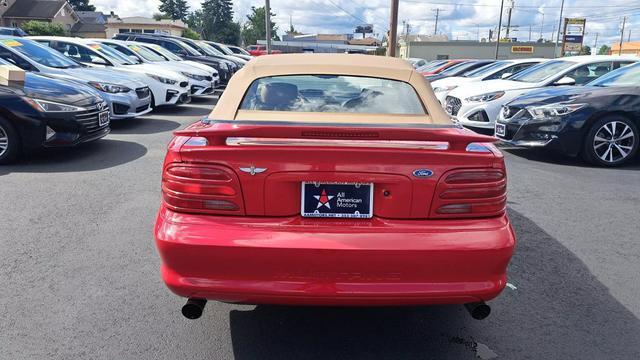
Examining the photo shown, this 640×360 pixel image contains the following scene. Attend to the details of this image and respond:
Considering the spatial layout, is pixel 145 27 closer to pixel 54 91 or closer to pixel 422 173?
pixel 54 91

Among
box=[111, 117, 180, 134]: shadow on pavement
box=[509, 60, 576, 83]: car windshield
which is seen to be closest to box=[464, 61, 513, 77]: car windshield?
box=[509, 60, 576, 83]: car windshield

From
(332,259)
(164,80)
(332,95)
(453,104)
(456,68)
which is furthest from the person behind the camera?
(456,68)

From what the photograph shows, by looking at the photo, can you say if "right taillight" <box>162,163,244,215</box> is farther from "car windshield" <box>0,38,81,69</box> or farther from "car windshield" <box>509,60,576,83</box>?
"car windshield" <box>509,60,576,83</box>

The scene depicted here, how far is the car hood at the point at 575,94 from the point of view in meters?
7.47

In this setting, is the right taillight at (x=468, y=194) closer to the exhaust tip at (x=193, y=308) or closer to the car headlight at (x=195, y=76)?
the exhaust tip at (x=193, y=308)

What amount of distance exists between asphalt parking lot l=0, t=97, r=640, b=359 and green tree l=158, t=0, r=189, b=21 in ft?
377

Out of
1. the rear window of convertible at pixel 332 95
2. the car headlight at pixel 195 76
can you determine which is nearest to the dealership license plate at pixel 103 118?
the rear window of convertible at pixel 332 95

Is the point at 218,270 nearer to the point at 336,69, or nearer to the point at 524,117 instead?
the point at 336,69

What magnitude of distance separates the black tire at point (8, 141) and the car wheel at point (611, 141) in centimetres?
776

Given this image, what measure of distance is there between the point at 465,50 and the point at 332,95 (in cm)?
7114

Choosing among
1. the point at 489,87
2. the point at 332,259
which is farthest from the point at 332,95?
the point at 489,87

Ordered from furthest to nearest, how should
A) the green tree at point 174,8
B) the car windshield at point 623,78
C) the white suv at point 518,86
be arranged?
the green tree at point 174,8 < the white suv at point 518,86 < the car windshield at point 623,78

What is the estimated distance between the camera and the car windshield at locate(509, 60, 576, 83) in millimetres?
10000

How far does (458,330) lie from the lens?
3.05 m
